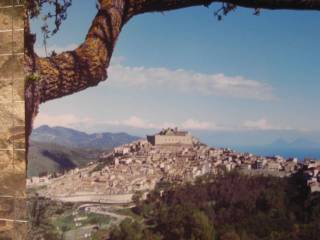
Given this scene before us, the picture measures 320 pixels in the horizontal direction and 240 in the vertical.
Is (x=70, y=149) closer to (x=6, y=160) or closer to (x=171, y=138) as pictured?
(x=171, y=138)

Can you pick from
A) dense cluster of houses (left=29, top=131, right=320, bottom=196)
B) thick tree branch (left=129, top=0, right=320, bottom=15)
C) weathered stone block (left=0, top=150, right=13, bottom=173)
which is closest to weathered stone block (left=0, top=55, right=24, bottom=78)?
weathered stone block (left=0, top=150, right=13, bottom=173)

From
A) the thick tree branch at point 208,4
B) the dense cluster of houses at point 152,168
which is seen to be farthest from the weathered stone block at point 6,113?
the dense cluster of houses at point 152,168

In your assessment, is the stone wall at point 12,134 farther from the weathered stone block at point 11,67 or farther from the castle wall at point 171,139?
the castle wall at point 171,139

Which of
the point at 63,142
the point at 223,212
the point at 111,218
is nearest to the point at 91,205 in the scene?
the point at 111,218

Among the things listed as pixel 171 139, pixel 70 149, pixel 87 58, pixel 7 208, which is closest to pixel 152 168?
pixel 171 139

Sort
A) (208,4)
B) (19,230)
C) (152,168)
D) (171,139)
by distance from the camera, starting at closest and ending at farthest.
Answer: (19,230)
(208,4)
(152,168)
(171,139)

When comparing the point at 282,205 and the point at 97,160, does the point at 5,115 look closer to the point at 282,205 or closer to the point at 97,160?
the point at 282,205
